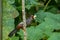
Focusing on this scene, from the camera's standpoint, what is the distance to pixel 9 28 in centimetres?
158

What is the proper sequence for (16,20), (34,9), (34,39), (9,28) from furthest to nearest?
(34,9)
(16,20)
(9,28)
(34,39)

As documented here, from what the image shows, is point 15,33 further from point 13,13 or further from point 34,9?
point 34,9

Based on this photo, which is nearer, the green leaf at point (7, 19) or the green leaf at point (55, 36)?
the green leaf at point (55, 36)

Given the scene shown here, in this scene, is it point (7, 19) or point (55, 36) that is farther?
point (7, 19)

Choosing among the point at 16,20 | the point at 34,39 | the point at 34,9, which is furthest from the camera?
the point at 34,9

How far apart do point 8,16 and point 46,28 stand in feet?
0.86

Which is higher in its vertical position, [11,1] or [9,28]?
[11,1]

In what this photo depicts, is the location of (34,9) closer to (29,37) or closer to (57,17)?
(57,17)

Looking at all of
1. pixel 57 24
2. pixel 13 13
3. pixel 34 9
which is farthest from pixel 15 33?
pixel 34 9

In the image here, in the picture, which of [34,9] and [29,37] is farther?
[34,9]

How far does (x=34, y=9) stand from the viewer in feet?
6.89

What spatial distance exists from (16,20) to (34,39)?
0.40 meters

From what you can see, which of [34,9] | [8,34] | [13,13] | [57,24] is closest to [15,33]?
[8,34]

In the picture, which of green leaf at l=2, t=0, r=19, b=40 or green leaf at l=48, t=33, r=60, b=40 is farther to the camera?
green leaf at l=2, t=0, r=19, b=40
